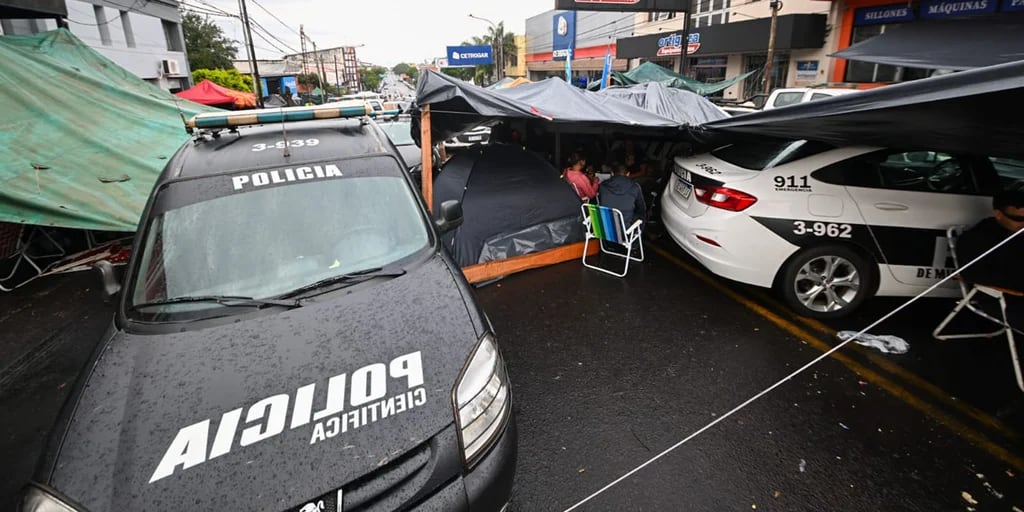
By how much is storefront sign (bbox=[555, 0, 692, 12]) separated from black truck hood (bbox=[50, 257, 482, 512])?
1562cm

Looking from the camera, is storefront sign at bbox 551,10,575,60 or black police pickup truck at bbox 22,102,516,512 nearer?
black police pickup truck at bbox 22,102,516,512

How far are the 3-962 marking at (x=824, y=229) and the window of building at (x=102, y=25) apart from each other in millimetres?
27035

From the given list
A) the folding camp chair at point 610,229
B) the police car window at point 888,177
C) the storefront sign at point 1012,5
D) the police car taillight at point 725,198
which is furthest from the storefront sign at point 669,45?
the police car taillight at point 725,198

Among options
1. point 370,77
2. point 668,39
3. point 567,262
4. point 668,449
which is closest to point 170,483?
point 668,449

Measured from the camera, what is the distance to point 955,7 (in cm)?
1176

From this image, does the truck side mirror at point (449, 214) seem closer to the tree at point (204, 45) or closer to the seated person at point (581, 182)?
the seated person at point (581, 182)

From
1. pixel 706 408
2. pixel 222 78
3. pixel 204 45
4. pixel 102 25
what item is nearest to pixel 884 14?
pixel 706 408

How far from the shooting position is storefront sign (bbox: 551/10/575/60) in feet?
127

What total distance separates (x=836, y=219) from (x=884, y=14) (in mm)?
14616

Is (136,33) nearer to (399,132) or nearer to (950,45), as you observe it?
(399,132)

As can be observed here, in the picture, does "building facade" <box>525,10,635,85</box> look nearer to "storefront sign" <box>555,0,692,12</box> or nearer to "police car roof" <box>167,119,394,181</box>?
"storefront sign" <box>555,0,692,12</box>

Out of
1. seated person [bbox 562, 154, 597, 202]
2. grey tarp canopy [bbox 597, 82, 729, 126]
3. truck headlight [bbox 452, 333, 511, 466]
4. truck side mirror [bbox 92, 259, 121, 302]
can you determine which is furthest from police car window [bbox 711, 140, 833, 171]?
truck side mirror [bbox 92, 259, 121, 302]

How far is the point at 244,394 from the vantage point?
1.96m

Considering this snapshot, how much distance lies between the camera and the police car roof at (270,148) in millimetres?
3102
